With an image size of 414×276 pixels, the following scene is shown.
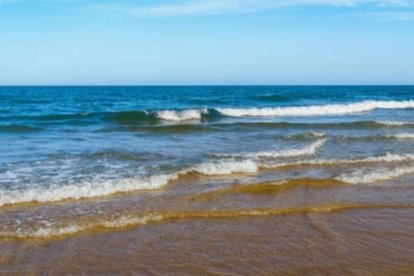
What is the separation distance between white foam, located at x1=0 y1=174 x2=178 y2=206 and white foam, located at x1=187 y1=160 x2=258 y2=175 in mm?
1370

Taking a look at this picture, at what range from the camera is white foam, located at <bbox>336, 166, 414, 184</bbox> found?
10672mm

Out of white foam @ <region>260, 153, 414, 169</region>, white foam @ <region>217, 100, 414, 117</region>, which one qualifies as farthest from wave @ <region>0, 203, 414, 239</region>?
white foam @ <region>217, 100, 414, 117</region>

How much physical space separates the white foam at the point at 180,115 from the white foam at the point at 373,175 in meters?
19.3

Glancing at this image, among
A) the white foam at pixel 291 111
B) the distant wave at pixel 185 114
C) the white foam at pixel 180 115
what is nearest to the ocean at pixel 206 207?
the distant wave at pixel 185 114

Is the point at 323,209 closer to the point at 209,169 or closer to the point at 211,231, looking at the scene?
the point at 211,231

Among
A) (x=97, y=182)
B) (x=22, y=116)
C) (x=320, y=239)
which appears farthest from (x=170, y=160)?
(x=22, y=116)

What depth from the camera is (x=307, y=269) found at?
227 inches

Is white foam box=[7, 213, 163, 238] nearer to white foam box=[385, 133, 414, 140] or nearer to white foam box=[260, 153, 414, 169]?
white foam box=[260, 153, 414, 169]

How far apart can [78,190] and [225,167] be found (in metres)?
3.72

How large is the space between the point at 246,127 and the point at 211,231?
1604cm

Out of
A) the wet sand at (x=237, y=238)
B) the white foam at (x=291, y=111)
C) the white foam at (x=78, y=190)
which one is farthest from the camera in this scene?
the white foam at (x=291, y=111)

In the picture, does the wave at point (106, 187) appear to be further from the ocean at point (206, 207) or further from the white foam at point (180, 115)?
the white foam at point (180, 115)

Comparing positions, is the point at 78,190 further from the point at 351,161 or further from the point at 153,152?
the point at 351,161

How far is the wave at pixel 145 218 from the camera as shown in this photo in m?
6.96
